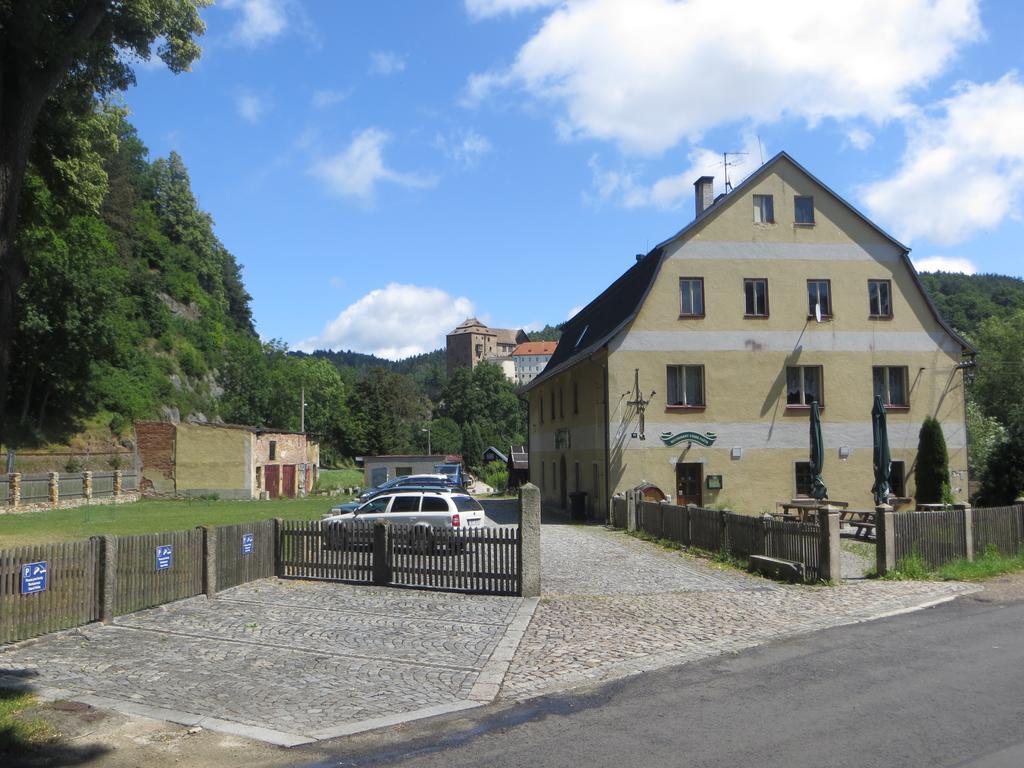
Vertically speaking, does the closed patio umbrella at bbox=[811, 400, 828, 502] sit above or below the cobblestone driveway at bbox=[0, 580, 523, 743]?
above

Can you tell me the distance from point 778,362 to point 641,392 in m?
5.20

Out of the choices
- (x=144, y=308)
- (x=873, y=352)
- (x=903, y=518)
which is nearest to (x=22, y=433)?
(x=144, y=308)

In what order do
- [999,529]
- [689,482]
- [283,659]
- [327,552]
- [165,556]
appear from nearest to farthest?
[283,659]
[165,556]
[327,552]
[999,529]
[689,482]

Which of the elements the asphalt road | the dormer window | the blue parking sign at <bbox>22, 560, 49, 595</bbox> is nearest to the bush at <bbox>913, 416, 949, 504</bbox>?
the dormer window

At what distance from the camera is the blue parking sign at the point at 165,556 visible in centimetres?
1305

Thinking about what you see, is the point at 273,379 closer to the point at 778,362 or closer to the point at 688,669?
the point at 778,362

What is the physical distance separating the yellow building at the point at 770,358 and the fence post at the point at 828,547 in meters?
14.4

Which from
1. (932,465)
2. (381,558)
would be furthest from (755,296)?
(381,558)

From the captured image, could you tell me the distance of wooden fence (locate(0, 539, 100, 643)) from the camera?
10.2 metres

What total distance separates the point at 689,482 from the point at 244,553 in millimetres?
18407

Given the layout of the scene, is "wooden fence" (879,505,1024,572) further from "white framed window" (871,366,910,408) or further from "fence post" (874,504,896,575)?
"white framed window" (871,366,910,408)

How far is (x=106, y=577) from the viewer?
1181 cm

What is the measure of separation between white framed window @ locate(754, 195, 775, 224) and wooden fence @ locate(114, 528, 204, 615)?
929 inches

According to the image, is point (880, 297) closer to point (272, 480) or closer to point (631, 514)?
point (631, 514)
